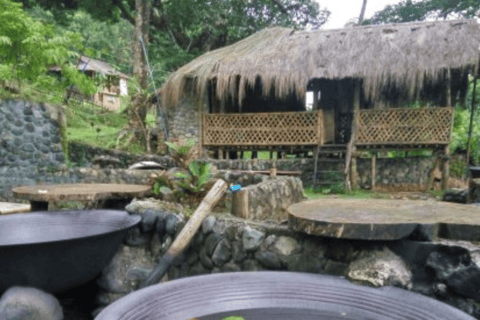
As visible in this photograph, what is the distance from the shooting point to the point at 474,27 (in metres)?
10.1

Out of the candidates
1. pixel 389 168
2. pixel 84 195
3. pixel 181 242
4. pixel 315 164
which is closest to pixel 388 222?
pixel 181 242

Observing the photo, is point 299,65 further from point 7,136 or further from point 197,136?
point 7,136

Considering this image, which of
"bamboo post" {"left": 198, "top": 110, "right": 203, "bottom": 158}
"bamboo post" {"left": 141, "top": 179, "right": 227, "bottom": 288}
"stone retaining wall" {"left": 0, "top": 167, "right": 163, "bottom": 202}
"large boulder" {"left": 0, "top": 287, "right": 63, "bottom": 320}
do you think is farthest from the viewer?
"bamboo post" {"left": 198, "top": 110, "right": 203, "bottom": 158}

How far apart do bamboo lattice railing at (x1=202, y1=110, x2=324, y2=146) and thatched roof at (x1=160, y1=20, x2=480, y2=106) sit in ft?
2.41

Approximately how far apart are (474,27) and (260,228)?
10.2 m

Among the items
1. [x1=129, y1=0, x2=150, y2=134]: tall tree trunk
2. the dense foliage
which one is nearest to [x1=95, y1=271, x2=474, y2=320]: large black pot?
[x1=129, y1=0, x2=150, y2=134]: tall tree trunk

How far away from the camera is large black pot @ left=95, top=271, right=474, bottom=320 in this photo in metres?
1.70

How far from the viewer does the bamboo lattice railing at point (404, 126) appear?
9.73m

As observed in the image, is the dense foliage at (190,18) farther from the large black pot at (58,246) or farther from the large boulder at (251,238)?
the large boulder at (251,238)

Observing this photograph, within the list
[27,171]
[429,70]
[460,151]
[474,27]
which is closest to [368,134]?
[429,70]

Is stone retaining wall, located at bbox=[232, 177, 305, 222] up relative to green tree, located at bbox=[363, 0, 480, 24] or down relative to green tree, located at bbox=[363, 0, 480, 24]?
down

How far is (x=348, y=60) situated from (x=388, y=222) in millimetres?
8720

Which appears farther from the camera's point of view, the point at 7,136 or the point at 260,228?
the point at 7,136

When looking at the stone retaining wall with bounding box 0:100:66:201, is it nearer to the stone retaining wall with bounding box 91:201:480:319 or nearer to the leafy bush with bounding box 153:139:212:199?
the leafy bush with bounding box 153:139:212:199
